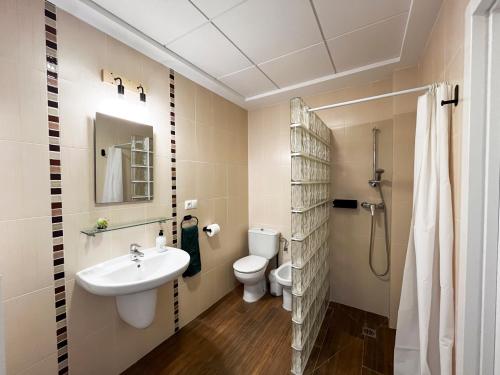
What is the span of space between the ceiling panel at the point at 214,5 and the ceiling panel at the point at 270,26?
0.03 metres

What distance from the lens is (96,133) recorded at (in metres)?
1.30

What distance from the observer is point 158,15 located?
1265 mm

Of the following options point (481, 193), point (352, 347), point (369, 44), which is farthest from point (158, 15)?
point (352, 347)

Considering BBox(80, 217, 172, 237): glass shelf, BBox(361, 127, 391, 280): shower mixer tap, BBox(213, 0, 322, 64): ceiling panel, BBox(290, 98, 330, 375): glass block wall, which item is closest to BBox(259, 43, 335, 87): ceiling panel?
BBox(213, 0, 322, 64): ceiling panel

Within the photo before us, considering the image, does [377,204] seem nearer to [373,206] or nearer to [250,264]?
[373,206]

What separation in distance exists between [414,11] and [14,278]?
2.58 meters

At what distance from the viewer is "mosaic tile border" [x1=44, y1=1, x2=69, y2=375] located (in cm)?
112

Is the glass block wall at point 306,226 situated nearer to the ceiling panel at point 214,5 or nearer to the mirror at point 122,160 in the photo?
the ceiling panel at point 214,5

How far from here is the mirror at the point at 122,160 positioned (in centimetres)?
133

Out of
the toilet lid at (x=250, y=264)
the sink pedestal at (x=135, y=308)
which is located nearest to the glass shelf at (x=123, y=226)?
the sink pedestal at (x=135, y=308)

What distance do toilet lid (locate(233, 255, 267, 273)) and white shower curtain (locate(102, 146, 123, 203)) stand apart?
134cm

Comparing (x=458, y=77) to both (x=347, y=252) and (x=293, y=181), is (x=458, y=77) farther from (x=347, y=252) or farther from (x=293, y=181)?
(x=347, y=252)

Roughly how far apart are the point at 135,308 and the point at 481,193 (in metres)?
1.89

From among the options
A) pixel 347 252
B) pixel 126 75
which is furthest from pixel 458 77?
pixel 126 75
